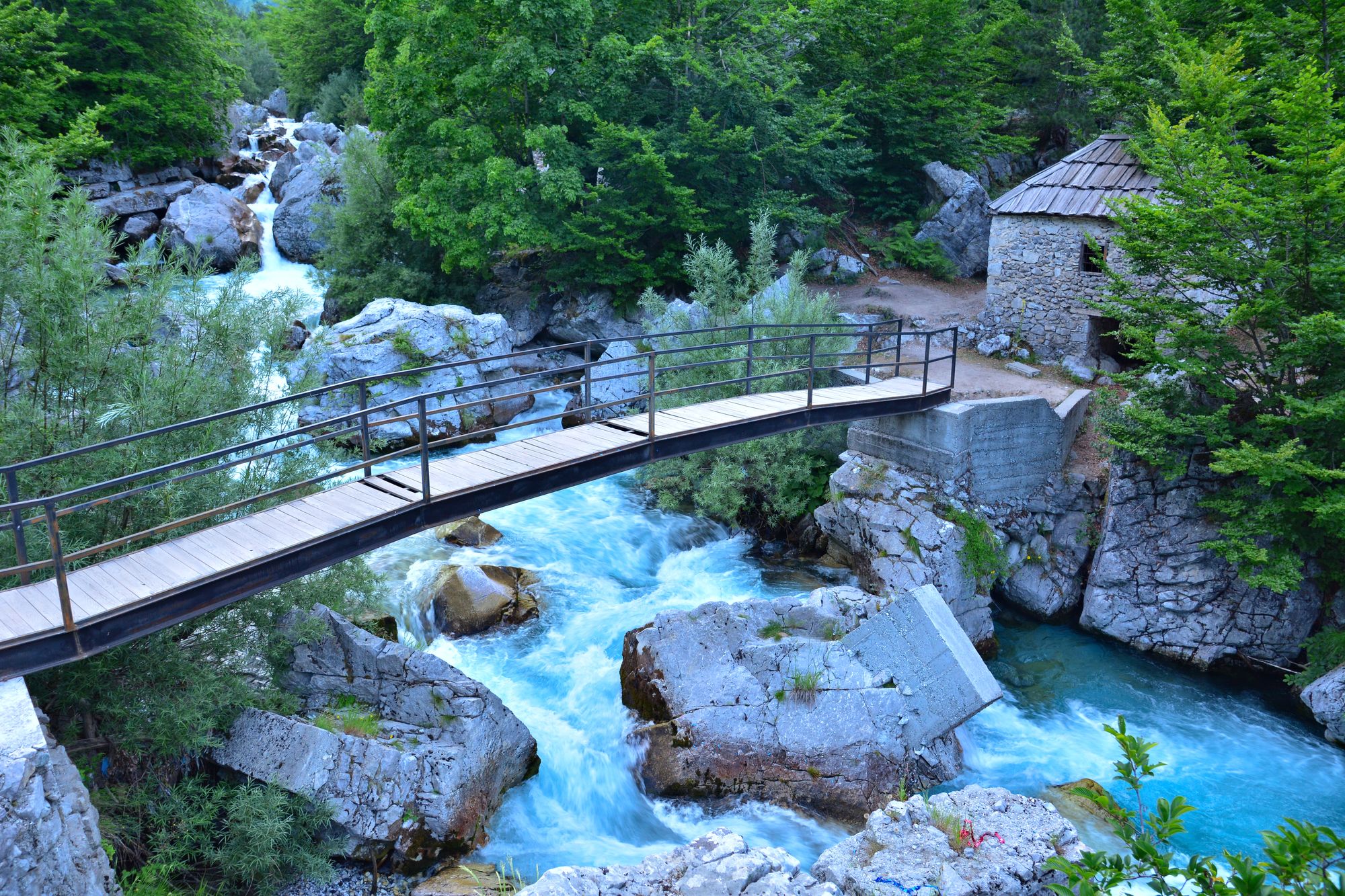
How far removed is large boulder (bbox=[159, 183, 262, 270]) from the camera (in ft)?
80.5

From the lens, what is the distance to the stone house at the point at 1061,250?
57.3ft

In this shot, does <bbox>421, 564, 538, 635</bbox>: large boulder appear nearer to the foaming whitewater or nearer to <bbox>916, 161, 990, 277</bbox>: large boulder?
the foaming whitewater

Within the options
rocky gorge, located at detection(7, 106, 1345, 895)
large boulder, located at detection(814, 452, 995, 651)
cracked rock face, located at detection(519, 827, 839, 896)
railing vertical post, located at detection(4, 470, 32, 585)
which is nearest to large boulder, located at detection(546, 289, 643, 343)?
rocky gorge, located at detection(7, 106, 1345, 895)

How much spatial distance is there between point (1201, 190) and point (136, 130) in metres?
27.3

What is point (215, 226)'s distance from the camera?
25.2m

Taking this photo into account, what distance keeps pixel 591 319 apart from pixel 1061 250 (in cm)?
1038

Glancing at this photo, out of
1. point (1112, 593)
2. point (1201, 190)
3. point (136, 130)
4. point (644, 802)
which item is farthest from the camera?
point (136, 130)

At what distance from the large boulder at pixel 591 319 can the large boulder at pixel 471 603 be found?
32.0 feet

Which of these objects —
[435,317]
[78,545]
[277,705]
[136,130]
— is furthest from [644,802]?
[136,130]

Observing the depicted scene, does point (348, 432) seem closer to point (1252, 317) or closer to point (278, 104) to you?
point (1252, 317)

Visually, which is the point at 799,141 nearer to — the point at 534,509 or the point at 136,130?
the point at 534,509

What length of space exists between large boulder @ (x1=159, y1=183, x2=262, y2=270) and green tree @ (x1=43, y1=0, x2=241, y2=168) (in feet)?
7.73

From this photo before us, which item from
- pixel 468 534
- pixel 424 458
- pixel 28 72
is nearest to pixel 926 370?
pixel 468 534

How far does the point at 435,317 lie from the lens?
1909cm
